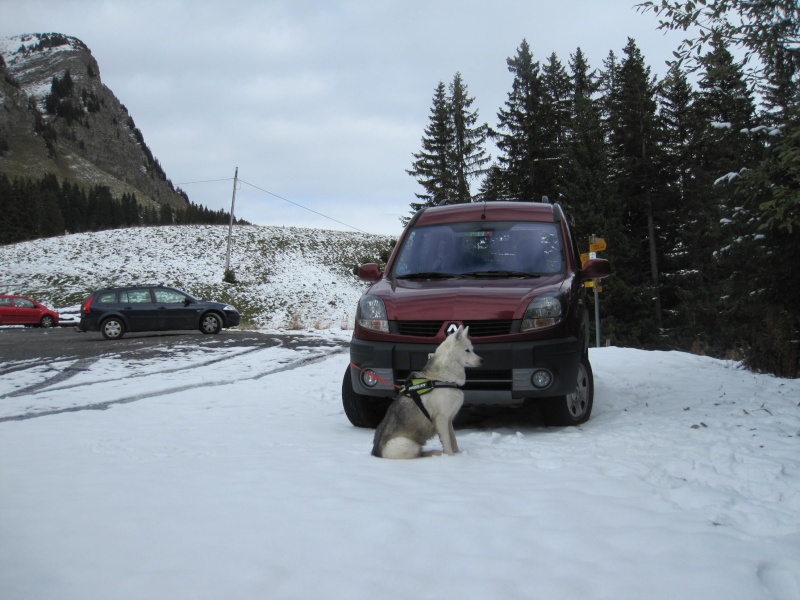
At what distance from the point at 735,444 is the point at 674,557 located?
2.41 metres

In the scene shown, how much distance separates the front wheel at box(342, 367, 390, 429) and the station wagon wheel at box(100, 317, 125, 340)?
50.3 feet

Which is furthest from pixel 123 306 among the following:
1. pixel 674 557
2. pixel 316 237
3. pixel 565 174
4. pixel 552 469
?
pixel 316 237

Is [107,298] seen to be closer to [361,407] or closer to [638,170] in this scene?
[361,407]

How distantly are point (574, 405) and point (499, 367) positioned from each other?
1207mm

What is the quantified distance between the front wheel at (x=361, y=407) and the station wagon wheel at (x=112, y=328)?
50.3 ft

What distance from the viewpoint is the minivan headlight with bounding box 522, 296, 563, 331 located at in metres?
5.10

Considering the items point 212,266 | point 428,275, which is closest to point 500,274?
point 428,275

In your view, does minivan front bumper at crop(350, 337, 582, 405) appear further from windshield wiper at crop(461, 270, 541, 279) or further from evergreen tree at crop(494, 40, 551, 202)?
evergreen tree at crop(494, 40, 551, 202)

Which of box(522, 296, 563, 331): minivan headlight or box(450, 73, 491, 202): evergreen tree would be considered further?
box(450, 73, 491, 202): evergreen tree

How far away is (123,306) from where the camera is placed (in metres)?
19.0

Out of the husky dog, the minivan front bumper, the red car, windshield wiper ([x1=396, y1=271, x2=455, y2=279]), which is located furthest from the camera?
the red car

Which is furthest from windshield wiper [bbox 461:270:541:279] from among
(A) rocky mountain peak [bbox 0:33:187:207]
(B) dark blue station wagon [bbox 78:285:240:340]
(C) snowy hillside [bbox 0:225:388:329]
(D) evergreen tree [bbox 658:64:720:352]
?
(A) rocky mountain peak [bbox 0:33:187:207]

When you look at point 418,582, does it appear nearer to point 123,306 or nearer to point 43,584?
point 43,584

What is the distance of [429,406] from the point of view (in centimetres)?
454
